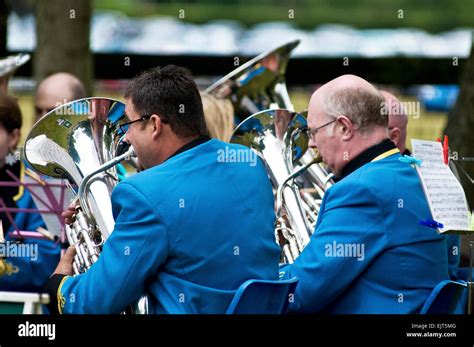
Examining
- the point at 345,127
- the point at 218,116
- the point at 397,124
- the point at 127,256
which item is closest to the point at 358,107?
the point at 345,127

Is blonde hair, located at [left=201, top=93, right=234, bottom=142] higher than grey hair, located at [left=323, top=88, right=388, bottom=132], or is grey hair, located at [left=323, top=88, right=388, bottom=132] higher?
grey hair, located at [left=323, top=88, right=388, bottom=132]

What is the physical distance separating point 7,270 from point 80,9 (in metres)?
3.47

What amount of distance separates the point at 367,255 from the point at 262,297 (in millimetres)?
390

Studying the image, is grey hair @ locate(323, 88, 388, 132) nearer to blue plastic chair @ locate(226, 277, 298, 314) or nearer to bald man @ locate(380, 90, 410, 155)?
blue plastic chair @ locate(226, 277, 298, 314)

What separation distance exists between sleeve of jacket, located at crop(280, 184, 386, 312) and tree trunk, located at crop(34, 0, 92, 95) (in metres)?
4.27

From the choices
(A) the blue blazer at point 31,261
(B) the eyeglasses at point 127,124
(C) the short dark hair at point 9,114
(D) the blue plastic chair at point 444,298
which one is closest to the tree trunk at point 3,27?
(C) the short dark hair at point 9,114

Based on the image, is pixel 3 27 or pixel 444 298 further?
pixel 3 27

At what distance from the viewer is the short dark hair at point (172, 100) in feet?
9.95

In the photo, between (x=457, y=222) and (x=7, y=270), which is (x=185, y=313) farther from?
(x=7, y=270)

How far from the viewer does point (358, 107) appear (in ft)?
10.7

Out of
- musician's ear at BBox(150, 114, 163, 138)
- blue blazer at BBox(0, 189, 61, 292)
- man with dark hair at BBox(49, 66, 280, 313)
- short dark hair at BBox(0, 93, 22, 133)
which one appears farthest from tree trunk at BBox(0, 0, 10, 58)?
musician's ear at BBox(150, 114, 163, 138)

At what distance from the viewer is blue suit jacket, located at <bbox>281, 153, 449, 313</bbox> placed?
3072 millimetres

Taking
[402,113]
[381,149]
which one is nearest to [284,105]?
[402,113]

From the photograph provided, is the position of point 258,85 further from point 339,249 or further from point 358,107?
point 339,249
